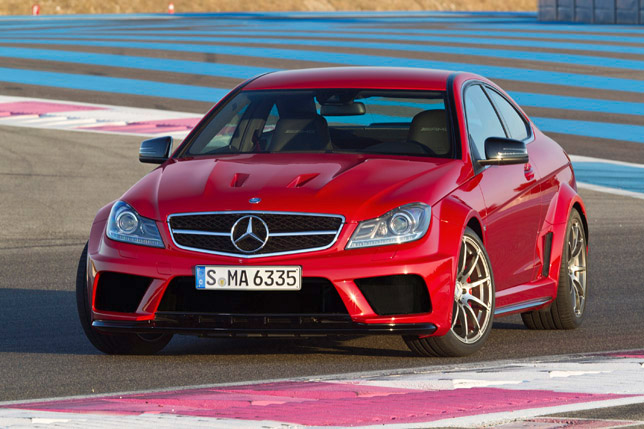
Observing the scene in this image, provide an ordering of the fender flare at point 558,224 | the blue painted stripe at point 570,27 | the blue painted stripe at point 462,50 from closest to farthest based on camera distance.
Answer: the fender flare at point 558,224 < the blue painted stripe at point 462,50 < the blue painted stripe at point 570,27

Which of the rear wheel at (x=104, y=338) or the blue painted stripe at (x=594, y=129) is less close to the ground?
the rear wheel at (x=104, y=338)

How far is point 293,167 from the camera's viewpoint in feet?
24.2

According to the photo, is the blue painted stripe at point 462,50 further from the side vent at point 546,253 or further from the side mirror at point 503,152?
the side mirror at point 503,152

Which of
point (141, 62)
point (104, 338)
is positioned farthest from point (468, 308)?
point (141, 62)

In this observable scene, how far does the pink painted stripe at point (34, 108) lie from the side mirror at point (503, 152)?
1508 centimetres

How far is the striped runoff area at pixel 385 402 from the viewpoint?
5176mm

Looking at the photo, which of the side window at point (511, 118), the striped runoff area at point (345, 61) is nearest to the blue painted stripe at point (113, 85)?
the striped runoff area at point (345, 61)

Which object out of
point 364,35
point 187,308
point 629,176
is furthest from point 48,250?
point 364,35

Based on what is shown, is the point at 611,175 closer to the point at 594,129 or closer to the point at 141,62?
the point at 594,129

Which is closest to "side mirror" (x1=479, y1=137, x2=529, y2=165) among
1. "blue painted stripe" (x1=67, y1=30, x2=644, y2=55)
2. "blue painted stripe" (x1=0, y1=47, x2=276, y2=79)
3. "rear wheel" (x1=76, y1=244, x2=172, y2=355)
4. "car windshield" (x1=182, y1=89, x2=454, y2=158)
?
"car windshield" (x1=182, y1=89, x2=454, y2=158)

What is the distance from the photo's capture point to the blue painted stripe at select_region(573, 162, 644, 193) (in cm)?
1631

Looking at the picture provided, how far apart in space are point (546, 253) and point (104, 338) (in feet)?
8.60

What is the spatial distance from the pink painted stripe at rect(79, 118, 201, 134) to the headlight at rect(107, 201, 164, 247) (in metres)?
12.9

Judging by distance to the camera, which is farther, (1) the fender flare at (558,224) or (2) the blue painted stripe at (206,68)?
(2) the blue painted stripe at (206,68)
